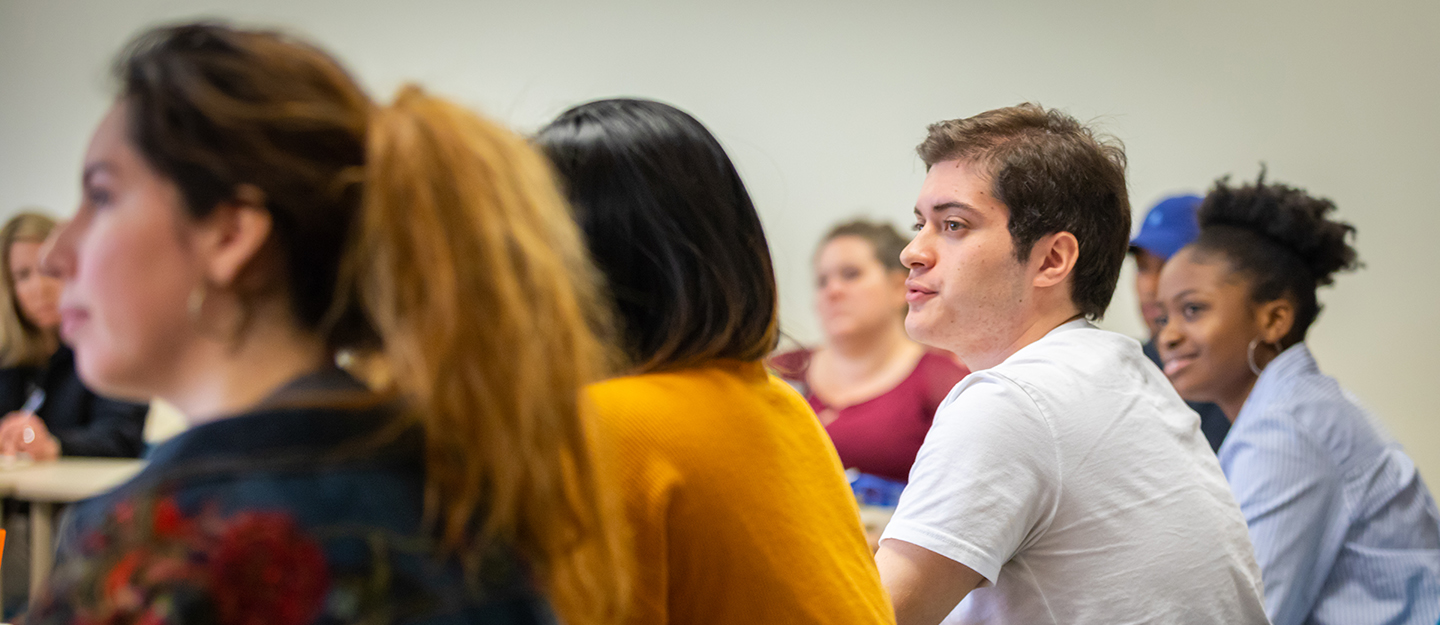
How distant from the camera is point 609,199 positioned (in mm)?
947

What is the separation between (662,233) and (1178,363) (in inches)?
58.5

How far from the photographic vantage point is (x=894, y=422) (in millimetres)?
2854

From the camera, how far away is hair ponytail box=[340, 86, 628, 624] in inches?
24.1

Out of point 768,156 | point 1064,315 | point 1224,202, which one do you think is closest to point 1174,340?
point 1224,202

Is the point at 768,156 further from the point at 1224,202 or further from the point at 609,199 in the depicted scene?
the point at 609,199

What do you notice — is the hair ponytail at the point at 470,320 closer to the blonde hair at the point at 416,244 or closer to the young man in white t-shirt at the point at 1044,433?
the blonde hair at the point at 416,244

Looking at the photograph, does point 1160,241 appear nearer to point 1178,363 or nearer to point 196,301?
point 1178,363

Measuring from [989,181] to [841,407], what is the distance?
5.98ft

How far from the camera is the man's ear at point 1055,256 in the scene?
4.38 ft

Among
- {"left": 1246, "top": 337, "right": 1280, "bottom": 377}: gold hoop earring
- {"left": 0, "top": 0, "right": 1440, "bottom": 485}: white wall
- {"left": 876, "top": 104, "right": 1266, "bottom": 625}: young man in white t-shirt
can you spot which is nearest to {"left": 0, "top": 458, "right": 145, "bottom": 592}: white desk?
{"left": 0, "top": 0, "right": 1440, "bottom": 485}: white wall

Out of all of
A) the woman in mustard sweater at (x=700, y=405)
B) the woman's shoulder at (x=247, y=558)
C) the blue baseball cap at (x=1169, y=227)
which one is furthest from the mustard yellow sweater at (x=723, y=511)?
the blue baseball cap at (x=1169, y=227)

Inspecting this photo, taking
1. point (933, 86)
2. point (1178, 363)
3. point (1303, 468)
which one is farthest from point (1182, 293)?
point (933, 86)

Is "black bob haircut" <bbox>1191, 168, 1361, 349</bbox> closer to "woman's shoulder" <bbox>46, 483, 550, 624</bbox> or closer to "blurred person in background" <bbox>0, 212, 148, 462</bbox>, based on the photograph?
"woman's shoulder" <bbox>46, 483, 550, 624</bbox>

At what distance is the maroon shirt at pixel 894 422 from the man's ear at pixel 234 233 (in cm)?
221
